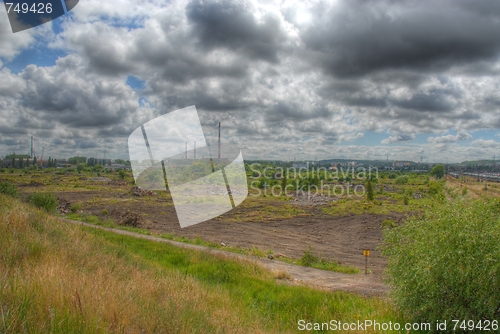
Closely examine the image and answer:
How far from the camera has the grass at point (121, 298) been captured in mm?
3723

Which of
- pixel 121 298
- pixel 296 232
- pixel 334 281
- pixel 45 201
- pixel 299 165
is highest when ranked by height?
pixel 121 298

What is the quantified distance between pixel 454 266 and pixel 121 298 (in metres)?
5.45

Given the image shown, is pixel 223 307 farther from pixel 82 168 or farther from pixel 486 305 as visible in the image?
pixel 82 168

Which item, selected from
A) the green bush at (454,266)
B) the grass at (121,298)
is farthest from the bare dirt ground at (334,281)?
the green bush at (454,266)

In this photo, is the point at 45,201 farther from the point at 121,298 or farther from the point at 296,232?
the point at 121,298

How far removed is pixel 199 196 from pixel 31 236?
49.8m

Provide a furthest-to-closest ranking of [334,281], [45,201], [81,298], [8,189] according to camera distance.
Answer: [8,189] < [45,201] < [334,281] < [81,298]

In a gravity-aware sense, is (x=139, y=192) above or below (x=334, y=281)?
below

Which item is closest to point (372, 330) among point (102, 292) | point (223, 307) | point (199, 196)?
point (223, 307)

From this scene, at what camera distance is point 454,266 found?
567cm

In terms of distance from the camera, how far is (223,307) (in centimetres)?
747

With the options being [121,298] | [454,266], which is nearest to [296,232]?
[454,266]

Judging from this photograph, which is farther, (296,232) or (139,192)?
(139,192)

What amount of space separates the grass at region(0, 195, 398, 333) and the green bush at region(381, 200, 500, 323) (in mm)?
1299
